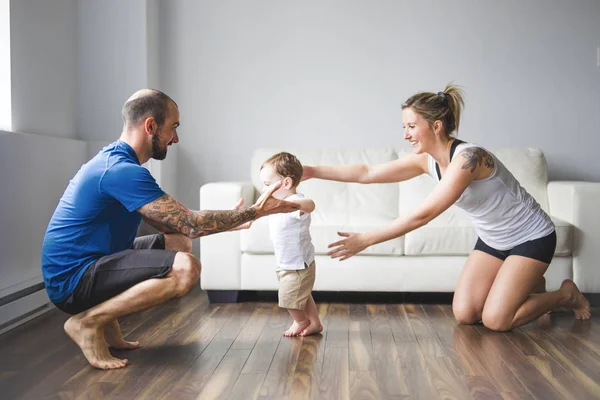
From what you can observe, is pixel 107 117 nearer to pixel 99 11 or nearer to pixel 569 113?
pixel 99 11

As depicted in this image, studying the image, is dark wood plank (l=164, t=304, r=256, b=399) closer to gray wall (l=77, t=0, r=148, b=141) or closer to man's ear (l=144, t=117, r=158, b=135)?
man's ear (l=144, t=117, r=158, b=135)

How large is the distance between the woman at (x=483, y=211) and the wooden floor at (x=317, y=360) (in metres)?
0.11

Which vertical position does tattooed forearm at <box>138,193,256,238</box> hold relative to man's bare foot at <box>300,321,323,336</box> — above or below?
above

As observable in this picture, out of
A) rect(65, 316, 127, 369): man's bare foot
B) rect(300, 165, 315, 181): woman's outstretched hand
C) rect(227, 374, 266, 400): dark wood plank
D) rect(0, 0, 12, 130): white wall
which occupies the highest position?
rect(0, 0, 12, 130): white wall

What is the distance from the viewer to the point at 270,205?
8.14 feet

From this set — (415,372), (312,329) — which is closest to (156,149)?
(312,329)

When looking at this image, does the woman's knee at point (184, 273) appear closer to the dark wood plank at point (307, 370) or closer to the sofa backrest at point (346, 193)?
the dark wood plank at point (307, 370)

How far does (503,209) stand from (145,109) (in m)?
1.60

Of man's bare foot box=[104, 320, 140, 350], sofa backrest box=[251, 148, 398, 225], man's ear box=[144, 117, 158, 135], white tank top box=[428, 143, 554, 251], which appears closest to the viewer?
man's ear box=[144, 117, 158, 135]

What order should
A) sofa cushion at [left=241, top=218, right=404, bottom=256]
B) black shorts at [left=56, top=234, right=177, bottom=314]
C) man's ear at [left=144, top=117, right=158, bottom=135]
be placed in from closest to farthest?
1. black shorts at [left=56, top=234, right=177, bottom=314]
2. man's ear at [left=144, top=117, right=158, bottom=135]
3. sofa cushion at [left=241, top=218, right=404, bottom=256]

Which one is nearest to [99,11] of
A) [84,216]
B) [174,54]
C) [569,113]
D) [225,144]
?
[174,54]

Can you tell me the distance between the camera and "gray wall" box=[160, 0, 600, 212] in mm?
4504

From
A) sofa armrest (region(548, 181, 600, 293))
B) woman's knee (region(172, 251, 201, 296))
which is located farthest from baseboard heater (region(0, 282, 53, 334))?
sofa armrest (region(548, 181, 600, 293))

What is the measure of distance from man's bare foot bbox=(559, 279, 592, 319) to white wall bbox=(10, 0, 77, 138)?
2885 mm
